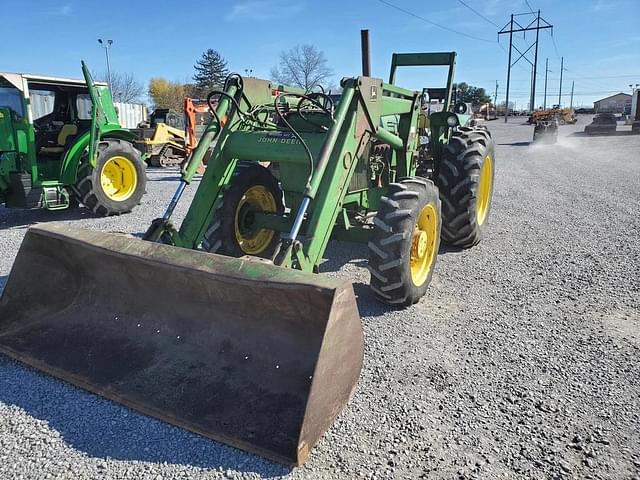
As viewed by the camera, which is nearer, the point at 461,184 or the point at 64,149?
the point at 461,184

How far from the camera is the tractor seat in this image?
345 inches

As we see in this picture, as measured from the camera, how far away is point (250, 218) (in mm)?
5172

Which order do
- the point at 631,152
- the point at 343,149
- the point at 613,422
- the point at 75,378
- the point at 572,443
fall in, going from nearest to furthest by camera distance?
the point at 572,443 < the point at 613,422 < the point at 75,378 < the point at 343,149 < the point at 631,152

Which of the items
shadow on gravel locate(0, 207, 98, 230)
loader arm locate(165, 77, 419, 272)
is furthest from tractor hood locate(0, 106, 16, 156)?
loader arm locate(165, 77, 419, 272)

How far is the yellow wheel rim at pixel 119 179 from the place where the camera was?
8.91m

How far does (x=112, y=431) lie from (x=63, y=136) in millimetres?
7610

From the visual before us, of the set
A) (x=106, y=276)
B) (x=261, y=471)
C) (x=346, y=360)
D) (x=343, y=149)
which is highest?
(x=343, y=149)

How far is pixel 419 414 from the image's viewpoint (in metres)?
2.95

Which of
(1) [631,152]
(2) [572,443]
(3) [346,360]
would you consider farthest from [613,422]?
(1) [631,152]

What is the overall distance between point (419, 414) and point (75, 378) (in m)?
2.10

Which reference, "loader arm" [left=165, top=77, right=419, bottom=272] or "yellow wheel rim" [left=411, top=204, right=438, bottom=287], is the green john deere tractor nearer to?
"loader arm" [left=165, top=77, right=419, bottom=272]

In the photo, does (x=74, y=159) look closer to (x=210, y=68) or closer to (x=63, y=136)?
(x=63, y=136)

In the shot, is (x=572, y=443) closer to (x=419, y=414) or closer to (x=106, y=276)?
(x=419, y=414)

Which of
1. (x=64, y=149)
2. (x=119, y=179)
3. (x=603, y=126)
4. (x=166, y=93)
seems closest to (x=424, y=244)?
(x=119, y=179)
